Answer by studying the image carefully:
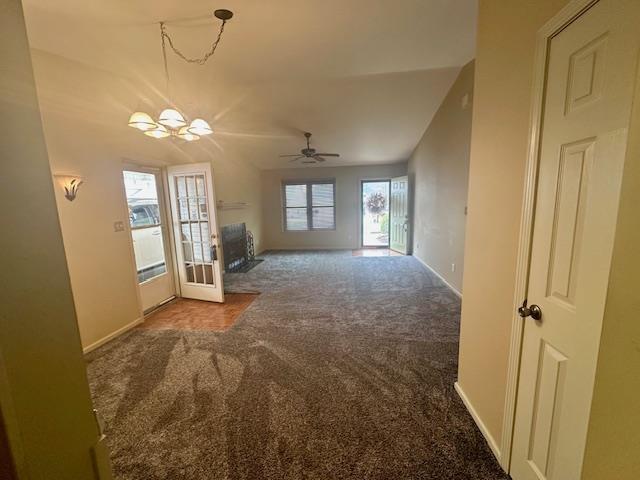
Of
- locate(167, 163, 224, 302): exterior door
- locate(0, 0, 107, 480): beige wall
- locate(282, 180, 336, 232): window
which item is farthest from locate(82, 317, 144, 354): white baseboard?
locate(282, 180, 336, 232): window

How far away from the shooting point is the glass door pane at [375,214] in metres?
7.93

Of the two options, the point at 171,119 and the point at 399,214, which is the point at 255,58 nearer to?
the point at 171,119

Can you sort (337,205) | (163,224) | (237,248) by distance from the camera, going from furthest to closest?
(337,205) → (237,248) → (163,224)

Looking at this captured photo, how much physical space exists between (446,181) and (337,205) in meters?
3.82

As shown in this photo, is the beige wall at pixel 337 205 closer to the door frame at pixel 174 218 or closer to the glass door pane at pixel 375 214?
the glass door pane at pixel 375 214

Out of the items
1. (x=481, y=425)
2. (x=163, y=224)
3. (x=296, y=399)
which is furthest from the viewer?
(x=163, y=224)

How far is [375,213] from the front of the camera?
8.12 m

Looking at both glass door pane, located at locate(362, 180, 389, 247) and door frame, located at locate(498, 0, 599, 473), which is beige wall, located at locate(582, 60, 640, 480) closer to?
door frame, located at locate(498, 0, 599, 473)

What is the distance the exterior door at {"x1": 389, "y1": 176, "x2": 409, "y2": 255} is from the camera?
22.1 feet

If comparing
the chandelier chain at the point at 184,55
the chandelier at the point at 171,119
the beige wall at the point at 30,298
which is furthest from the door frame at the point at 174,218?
the beige wall at the point at 30,298

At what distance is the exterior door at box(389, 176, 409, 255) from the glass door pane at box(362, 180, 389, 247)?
22.5 inches

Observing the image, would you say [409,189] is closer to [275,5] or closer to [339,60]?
[339,60]

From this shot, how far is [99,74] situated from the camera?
8.36 feet

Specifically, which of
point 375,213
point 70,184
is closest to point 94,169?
point 70,184
